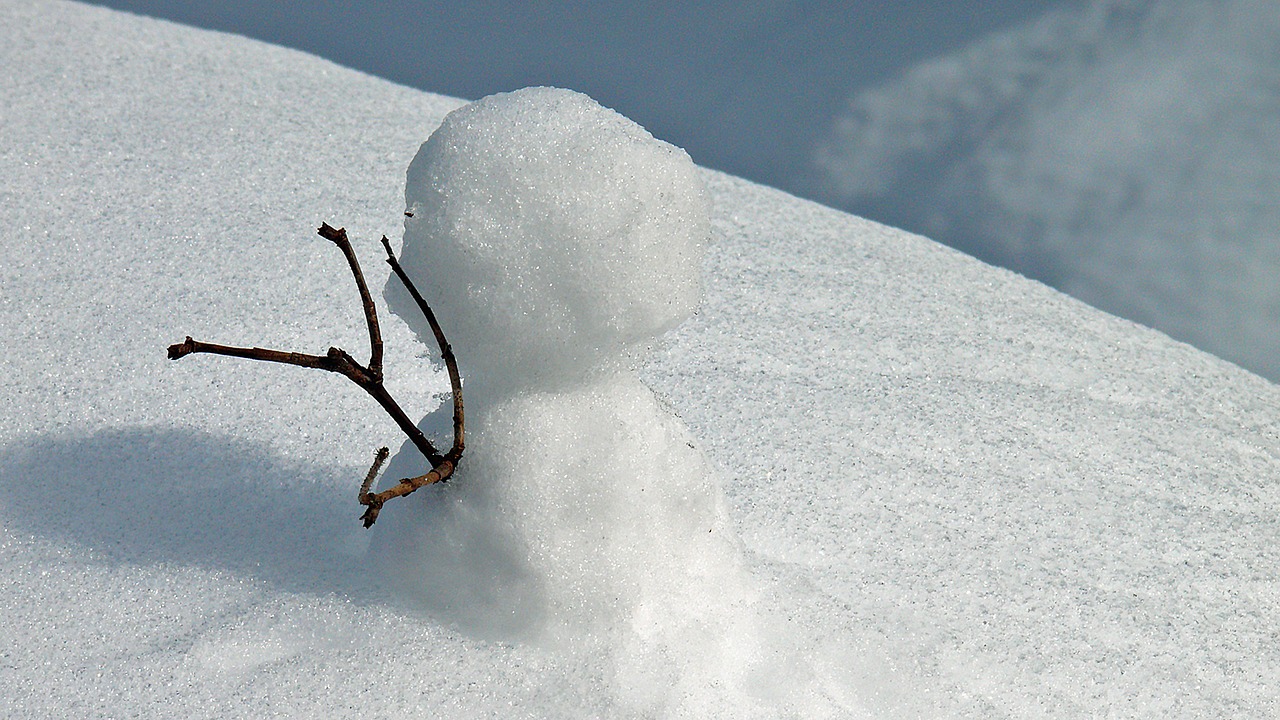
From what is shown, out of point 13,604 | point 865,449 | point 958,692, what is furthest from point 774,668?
point 13,604

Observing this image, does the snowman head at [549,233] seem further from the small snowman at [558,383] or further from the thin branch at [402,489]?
the thin branch at [402,489]

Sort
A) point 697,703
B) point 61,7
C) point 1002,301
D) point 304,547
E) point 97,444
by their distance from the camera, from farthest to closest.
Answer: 1. point 61,7
2. point 1002,301
3. point 97,444
4. point 304,547
5. point 697,703

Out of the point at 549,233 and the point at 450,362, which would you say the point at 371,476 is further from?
the point at 549,233

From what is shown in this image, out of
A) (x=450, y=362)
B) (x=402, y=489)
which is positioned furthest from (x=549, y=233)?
(x=402, y=489)

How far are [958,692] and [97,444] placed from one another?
1.16m

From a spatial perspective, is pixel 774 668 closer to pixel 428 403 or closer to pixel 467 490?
pixel 467 490

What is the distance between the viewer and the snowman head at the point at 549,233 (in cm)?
102

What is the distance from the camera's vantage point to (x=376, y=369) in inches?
39.9

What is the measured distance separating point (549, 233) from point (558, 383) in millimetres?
171

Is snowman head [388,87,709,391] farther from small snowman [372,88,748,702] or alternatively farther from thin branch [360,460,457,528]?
thin branch [360,460,457,528]

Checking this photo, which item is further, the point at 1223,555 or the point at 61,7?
the point at 61,7

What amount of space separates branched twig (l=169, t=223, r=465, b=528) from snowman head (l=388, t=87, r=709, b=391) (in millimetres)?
53

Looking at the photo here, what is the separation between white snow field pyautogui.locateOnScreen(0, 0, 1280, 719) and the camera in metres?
1.08

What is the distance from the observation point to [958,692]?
1256 millimetres
